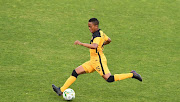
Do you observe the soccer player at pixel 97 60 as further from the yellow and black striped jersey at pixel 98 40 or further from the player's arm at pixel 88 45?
the player's arm at pixel 88 45

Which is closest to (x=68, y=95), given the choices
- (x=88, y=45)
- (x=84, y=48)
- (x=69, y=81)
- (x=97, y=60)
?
(x=69, y=81)

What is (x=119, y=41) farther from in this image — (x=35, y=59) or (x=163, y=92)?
(x=163, y=92)

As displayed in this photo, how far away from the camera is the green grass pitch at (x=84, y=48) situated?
10310mm

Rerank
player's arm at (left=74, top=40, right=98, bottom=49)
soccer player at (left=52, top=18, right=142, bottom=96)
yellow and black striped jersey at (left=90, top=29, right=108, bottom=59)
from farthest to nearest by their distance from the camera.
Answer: soccer player at (left=52, top=18, right=142, bottom=96), yellow and black striped jersey at (left=90, top=29, right=108, bottom=59), player's arm at (left=74, top=40, right=98, bottom=49)

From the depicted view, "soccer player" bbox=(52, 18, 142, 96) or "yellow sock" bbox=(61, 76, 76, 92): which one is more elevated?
"soccer player" bbox=(52, 18, 142, 96)

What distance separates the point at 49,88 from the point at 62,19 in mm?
6381

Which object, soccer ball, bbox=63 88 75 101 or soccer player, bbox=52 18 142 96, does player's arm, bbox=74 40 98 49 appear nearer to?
soccer player, bbox=52 18 142 96

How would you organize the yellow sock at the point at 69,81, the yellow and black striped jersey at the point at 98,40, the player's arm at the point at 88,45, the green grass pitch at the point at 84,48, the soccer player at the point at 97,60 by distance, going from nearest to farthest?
the player's arm at the point at 88,45, the yellow and black striped jersey at the point at 98,40, the soccer player at the point at 97,60, the yellow sock at the point at 69,81, the green grass pitch at the point at 84,48

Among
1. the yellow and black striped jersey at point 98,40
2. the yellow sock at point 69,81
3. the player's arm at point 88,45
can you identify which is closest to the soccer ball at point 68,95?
the yellow sock at point 69,81

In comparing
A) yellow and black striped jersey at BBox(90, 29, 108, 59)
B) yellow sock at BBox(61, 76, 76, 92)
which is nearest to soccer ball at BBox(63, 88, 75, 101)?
yellow sock at BBox(61, 76, 76, 92)

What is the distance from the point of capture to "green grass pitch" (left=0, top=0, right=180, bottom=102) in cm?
1031

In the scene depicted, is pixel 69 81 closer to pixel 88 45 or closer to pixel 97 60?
pixel 97 60

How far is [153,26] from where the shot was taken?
16.2 metres

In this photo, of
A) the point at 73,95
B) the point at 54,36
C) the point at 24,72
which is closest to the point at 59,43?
the point at 54,36
